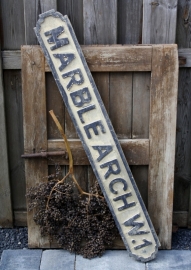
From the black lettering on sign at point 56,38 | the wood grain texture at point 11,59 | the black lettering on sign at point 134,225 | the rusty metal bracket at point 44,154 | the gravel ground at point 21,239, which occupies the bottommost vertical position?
the gravel ground at point 21,239

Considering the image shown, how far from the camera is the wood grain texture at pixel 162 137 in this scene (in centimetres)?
251

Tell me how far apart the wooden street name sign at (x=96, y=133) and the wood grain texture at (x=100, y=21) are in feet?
0.62

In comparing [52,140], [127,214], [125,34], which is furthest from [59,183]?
[125,34]

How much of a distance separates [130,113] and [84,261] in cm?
105

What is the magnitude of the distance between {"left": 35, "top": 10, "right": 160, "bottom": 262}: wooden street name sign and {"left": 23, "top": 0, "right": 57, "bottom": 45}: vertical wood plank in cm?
16

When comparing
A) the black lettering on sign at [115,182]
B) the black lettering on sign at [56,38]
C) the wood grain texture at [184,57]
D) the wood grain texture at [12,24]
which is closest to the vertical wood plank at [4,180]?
the wood grain texture at [12,24]

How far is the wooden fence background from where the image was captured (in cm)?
255

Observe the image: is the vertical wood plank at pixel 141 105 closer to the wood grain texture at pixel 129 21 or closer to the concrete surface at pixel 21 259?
the wood grain texture at pixel 129 21

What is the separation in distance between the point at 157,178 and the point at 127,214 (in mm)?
330

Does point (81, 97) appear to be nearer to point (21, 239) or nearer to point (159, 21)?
point (159, 21)

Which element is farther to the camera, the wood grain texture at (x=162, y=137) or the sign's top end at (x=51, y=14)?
the wood grain texture at (x=162, y=137)

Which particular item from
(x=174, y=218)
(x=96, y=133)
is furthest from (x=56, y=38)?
(x=174, y=218)

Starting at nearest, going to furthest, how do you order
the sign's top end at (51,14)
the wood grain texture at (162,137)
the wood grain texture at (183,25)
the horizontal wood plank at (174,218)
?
the sign's top end at (51,14), the wood grain texture at (162,137), the wood grain texture at (183,25), the horizontal wood plank at (174,218)

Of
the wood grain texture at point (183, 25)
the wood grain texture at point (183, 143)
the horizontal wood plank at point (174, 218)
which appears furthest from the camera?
the horizontal wood plank at point (174, 218)
